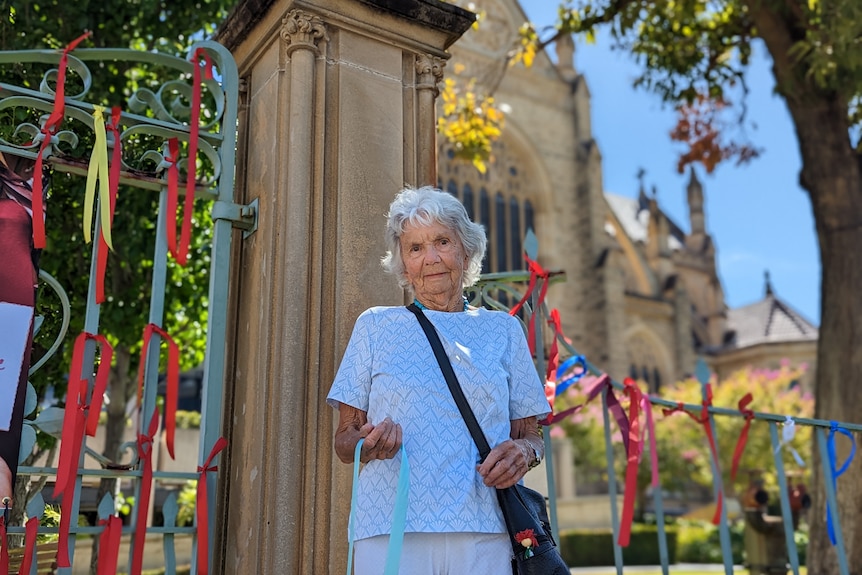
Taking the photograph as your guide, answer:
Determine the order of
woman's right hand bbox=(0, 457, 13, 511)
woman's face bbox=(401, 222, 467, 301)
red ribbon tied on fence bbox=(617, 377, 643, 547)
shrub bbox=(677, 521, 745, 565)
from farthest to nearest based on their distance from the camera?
1. shrub bbox=(677, 521, 745, 565)
2. red ribbon tied on fence bbox=(617, 377, 643, 547)
3. woman's right hand bbox=(0, 457, 13, 511)
4. woman's face bbox=(401, 222, 467, 301)

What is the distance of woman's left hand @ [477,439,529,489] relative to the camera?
1950 mm

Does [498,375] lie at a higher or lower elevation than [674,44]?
A: lower

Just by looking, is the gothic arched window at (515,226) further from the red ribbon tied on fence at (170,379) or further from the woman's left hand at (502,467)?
the woman's left hand at (502,467)

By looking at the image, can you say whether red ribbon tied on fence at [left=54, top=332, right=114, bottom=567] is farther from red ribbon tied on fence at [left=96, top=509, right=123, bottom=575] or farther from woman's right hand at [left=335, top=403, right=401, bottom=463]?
woman's right hand at [left=335, top=403, right=401, bottom=463]

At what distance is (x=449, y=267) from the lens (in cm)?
228

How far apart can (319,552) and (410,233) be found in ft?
3.64

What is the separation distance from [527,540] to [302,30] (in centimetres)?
210

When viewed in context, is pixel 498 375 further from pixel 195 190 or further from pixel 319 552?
pixel 195 190

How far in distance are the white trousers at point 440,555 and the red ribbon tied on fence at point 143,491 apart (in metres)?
0.91

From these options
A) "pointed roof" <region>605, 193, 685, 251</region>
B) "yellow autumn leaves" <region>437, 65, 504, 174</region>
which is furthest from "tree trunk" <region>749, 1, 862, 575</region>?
"pointed roof" <region>605, 193, 685, 251</region>

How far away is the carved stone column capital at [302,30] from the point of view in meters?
3.03

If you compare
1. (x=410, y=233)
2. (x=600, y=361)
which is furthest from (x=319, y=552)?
(x=600, y=361)

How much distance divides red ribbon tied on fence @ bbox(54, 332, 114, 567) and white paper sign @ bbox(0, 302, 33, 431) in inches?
A: 8.4

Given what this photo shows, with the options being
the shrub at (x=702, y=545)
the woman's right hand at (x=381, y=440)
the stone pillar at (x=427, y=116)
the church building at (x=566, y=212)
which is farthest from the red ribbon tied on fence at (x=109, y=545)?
the church building at (x=566, y=212)
